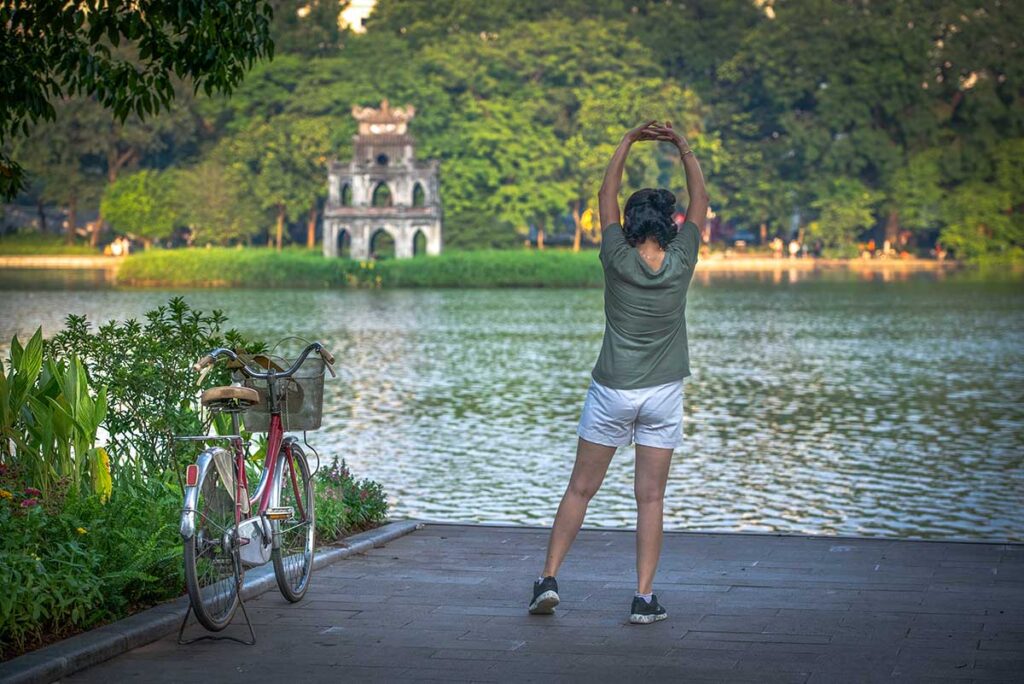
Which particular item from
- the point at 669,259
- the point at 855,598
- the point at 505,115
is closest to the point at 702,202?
the point at 669,259

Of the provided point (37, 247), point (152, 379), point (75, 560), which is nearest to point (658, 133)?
point (75, 560)

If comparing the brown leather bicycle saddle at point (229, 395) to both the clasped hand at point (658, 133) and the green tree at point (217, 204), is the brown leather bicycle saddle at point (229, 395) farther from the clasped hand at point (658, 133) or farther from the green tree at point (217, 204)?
the green tree at point (217, 204)

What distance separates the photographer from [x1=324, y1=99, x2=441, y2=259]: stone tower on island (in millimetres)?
74312

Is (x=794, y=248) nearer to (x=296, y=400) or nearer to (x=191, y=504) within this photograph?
(x=296, y=400)

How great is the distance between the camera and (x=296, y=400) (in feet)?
24.6

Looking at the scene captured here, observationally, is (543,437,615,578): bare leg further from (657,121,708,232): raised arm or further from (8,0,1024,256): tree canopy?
(8,0,1024,256): tree canopy

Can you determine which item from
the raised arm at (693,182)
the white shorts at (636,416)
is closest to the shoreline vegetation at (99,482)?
the white shorts at (636,416)

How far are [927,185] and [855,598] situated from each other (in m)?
77.9

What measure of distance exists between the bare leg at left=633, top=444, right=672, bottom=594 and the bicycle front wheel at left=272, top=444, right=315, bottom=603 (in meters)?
1.49

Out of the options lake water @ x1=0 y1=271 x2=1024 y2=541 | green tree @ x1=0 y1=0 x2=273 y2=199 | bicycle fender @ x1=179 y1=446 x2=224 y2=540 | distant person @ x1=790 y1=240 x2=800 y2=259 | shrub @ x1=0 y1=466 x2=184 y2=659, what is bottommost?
Answer: lake water @ x1=0 y1=271 x2=1024 y2=541

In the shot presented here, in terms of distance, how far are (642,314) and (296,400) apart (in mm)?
1542

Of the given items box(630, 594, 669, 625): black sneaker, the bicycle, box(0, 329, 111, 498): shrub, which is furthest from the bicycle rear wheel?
box(630, 594, 669, 625): black sneaker

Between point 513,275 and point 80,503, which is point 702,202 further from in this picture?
point 513,275

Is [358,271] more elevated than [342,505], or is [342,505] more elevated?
[342,505]
